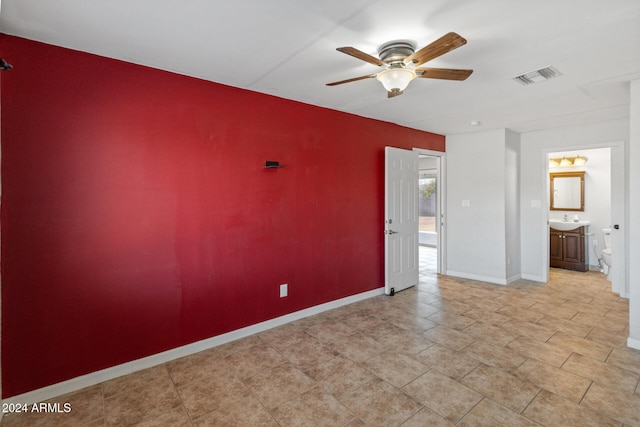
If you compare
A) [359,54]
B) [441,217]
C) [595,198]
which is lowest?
[441,217]

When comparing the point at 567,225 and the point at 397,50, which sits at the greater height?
the point at 397,50

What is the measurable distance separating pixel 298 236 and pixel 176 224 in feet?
4.33

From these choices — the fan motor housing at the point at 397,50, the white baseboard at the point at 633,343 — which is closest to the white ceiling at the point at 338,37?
the fan motor housing at the point at 397,50

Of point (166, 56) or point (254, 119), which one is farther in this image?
point (254, 119)

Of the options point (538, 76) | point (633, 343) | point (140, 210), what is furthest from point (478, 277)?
point (140, 210)

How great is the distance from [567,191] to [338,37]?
6.21 metres

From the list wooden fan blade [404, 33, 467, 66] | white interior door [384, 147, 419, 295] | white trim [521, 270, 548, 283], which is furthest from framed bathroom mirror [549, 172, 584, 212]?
wooden fan blade [404, 33, 467, 66]

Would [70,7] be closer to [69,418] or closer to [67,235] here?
[67,235]

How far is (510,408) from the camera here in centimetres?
207

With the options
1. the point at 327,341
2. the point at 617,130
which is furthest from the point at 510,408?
the point at 617,130

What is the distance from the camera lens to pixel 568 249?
574 cm

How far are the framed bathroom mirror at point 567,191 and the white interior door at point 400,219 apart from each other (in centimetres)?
357

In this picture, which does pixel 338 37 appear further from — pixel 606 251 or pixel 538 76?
pixel 606 251

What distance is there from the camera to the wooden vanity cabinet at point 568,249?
221 inches
